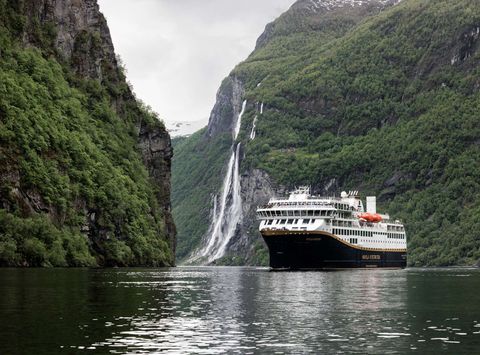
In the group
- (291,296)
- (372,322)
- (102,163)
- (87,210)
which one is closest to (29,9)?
(102,163)

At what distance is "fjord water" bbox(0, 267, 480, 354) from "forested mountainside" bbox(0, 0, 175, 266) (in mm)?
59477

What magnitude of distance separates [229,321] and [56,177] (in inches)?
4143

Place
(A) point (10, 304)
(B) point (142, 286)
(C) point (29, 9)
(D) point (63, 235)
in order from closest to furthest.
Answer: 1. (A) point (10, 304)
2. (B) point (142, 286)
3. (D) point (63, 235)
4. (C) point (29, 9)

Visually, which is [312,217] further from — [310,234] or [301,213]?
[310,234]

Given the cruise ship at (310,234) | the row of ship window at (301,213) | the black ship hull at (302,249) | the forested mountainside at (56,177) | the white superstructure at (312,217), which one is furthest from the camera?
the row of ship window at (301,213)

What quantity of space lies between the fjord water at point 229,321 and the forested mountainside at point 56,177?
59.5 meters

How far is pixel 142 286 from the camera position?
9244cm

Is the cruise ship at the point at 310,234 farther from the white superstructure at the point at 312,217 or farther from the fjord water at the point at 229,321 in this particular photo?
the fjord water at the point at 229,321

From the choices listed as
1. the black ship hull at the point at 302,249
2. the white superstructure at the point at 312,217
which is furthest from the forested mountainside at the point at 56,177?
the black ship hull at the point at 302,249

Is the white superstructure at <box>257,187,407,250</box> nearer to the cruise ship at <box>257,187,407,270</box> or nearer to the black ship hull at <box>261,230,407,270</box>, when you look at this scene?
the cruise ship at <box>257,187,407,270</box>

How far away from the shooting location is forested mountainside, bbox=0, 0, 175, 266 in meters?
143

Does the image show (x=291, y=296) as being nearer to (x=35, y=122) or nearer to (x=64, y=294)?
(x=64, y=294)

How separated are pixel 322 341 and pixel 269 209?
133m

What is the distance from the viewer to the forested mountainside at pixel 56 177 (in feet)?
469
